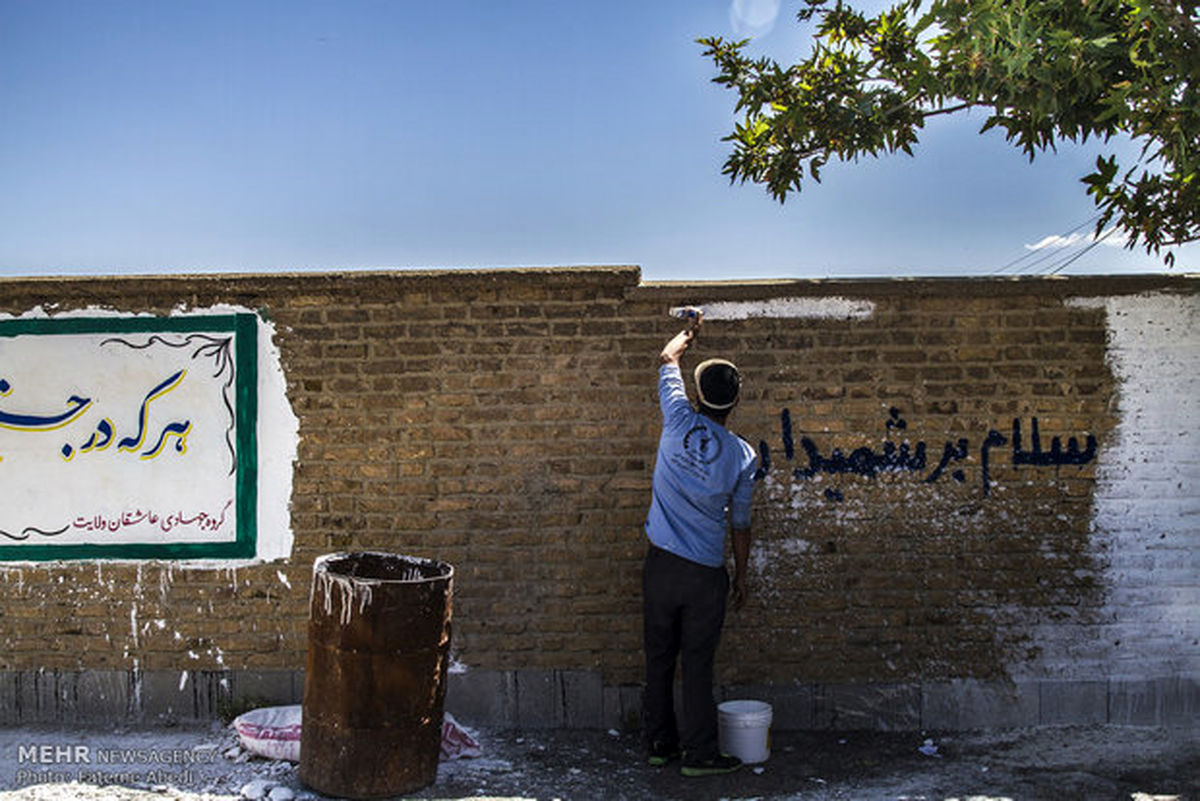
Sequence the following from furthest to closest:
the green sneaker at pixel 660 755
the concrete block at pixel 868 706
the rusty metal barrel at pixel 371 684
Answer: the concrete block at pixel 868 706
the green sneaker at pixel 660 755
the rusty metal barrel at pixel 371 684

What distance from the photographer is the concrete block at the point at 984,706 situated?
237 inches

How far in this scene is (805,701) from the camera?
6008 millimetres

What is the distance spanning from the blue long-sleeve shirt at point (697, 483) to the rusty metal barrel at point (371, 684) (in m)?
1.18

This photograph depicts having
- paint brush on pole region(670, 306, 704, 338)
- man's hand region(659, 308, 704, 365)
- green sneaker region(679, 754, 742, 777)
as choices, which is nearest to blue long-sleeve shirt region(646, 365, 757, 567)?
man's hand region(659, 308, 704, 365)

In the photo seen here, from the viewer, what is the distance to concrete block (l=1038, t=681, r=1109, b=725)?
19.8 feet

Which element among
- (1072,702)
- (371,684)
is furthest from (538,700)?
(1072,702)

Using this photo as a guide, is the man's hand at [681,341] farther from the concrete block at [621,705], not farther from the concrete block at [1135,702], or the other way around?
the concrete block at [1135,702]

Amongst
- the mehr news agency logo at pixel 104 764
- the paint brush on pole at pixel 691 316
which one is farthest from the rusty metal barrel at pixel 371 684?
the paint brush on pole at pixel 691 316

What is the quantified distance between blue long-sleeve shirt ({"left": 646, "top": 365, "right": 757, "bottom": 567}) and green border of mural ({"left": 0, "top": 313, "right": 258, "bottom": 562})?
95.1 inches

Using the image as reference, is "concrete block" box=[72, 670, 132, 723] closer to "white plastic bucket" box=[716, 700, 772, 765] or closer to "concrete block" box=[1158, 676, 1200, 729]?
"white plastic bucket" box=[716, 700, 772, 765]

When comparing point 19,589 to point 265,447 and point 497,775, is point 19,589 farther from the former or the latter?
point 497,775

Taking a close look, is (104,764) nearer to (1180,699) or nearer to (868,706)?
(868,706)

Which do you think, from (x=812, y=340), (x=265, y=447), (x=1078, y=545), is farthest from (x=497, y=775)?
(x=1078, y=545)

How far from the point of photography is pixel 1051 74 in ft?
18.1
